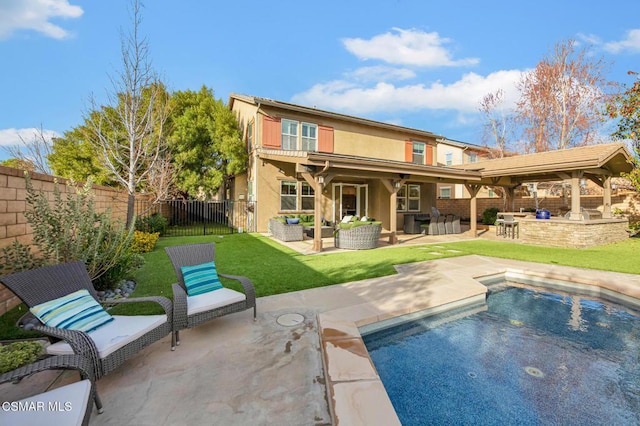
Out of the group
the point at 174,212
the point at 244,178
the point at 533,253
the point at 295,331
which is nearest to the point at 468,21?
the point at 533,253

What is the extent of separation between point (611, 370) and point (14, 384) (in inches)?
242

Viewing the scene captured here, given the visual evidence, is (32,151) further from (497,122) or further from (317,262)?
(497,122)

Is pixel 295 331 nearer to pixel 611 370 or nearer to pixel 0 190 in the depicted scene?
pixel 611 370

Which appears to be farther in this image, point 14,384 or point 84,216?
point 84,216

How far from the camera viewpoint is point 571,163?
10461mm

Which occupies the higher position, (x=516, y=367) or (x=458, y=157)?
(x=458, y=157)

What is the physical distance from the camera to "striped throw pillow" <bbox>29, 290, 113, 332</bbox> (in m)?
2.53

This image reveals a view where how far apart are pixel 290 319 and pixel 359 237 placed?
5.97 m

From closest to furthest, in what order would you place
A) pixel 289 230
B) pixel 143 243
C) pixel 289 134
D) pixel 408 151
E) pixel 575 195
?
1. pixel 143 243
2. pixel 575 195
3. pixel 289 230
4. pixel 289 134
5. pixel 408 151

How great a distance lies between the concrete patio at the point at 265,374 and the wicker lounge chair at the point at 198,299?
279 millimetres

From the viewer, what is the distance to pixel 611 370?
10.2 ft

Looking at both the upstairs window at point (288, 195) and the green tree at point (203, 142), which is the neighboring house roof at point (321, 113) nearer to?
the green tree at point (203, 142)

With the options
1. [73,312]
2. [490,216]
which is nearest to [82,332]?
[73,312]

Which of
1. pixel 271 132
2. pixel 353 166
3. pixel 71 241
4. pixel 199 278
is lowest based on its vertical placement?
pixel 199 278
